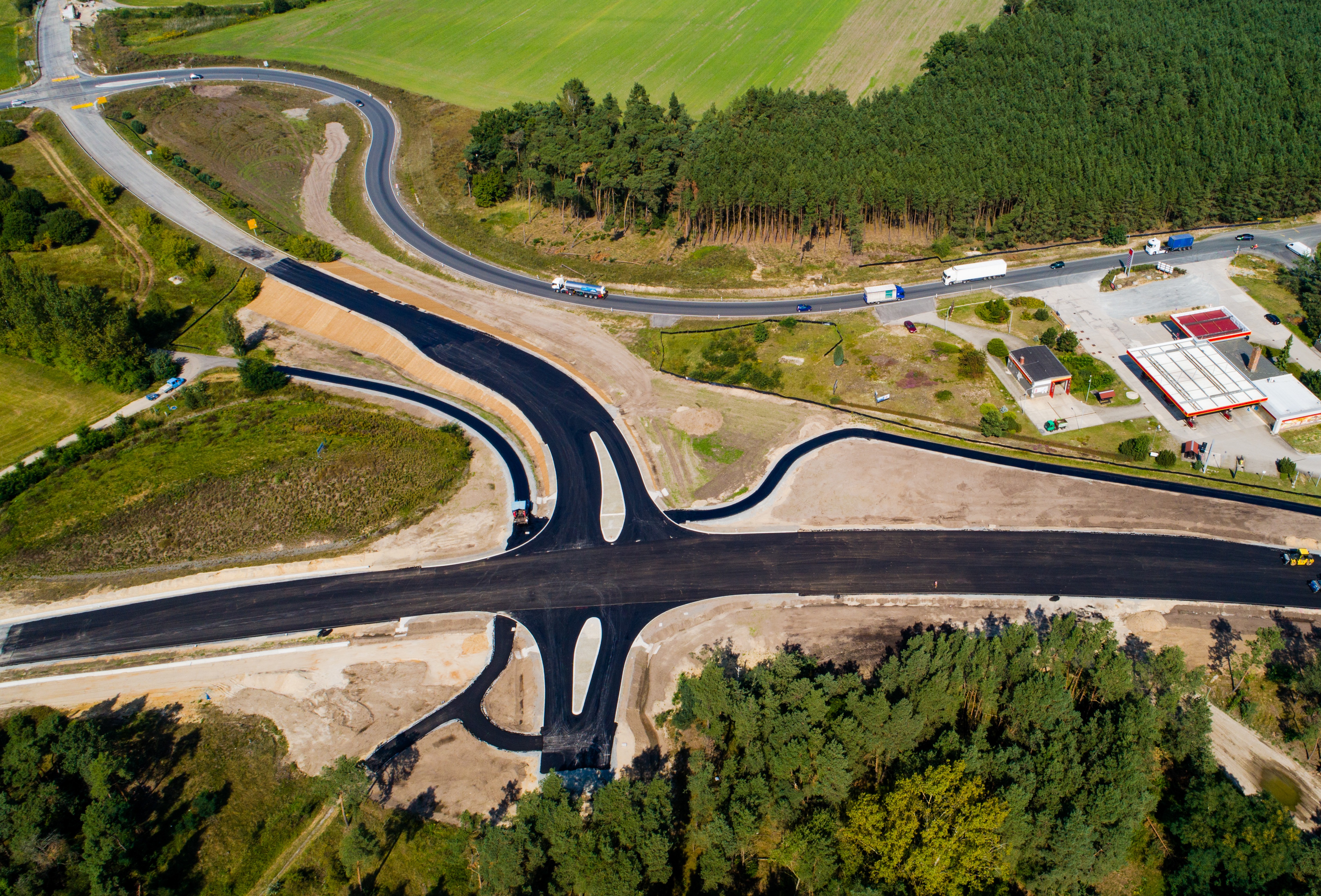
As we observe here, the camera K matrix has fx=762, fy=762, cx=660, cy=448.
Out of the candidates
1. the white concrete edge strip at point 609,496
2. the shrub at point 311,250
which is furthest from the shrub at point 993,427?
the shrub at point 311,250

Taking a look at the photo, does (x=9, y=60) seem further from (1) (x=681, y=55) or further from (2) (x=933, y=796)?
(2) (x=933, y=796)

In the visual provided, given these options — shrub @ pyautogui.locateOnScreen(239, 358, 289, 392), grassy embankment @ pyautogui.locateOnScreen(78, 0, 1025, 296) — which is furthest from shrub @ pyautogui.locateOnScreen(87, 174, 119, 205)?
shrub @ pyautogui.locateOnScreen(239, 358, 289, 392)

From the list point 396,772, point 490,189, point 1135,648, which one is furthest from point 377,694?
point 490,189

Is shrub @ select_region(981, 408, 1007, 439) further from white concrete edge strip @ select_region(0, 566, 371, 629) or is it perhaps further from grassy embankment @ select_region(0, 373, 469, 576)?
white concrete edge strip @ select_region(0, 566, 371, 629)

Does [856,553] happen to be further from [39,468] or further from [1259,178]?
[1259,178]

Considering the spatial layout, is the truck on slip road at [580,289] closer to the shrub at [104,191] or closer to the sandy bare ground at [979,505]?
the sandy bare ground at [979,505]

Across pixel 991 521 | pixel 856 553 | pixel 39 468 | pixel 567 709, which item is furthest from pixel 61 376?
pixel 991 521

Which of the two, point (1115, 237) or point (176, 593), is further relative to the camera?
point (1115, 237)
